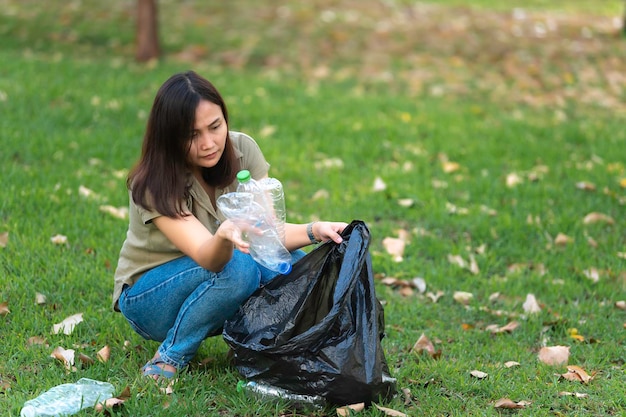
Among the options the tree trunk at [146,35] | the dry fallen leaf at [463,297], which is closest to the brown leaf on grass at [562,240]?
the dry fallen leaf at [463,297]

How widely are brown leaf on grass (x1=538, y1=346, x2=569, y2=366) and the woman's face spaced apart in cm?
160

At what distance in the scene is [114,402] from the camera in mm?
2779

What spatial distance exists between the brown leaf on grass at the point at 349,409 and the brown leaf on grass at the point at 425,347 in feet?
2.40

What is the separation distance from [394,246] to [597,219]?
138 centimetres

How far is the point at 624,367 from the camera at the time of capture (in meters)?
3.41

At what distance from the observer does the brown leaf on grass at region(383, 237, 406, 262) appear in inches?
182

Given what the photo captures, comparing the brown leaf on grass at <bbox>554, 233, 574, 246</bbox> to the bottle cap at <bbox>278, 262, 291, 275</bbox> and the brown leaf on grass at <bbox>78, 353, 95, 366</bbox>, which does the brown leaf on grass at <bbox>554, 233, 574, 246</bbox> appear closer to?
the bottle cap at <bbox>278, 262, 291, 275</bbox>

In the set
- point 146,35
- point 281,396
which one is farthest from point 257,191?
point 146,35

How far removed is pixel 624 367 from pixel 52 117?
4595 mm

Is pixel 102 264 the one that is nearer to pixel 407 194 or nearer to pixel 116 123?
pixel 407 194

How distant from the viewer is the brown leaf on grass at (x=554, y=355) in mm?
3475

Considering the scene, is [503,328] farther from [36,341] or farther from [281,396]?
[36,341]

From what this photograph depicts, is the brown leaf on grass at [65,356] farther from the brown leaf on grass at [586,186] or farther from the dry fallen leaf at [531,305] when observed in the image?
the brown leaf on grass at [586,186]

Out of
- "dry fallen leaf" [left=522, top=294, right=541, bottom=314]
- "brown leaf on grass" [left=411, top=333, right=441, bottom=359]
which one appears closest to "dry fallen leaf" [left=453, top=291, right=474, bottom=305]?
"dry fallen leaf" [left=522, top=294, right=541, bottom=314]
